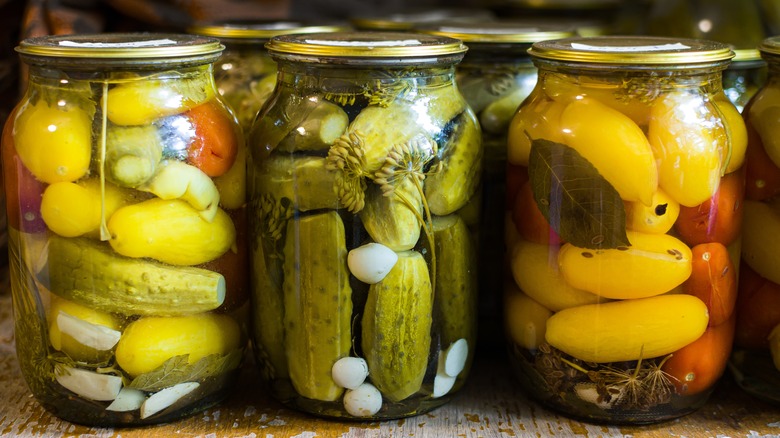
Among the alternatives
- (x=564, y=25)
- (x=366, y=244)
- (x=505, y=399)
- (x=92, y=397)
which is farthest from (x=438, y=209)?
(x=564, y=25)

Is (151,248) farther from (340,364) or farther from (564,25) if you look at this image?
(564,25)

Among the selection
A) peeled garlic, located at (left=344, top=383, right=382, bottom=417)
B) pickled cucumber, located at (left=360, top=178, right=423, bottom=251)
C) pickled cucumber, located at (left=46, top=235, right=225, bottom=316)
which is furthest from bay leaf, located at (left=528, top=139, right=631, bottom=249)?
pickled cucumber, located at (left=46, top=235, right=225, bottom=316)

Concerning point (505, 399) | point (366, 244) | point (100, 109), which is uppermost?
point (100, 109)

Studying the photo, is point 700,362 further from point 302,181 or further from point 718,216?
point 302,181

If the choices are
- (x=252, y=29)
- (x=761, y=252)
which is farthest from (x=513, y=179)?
(x=252, y=29)

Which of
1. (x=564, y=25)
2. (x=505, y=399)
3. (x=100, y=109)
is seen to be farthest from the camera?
(x=564, y=25)

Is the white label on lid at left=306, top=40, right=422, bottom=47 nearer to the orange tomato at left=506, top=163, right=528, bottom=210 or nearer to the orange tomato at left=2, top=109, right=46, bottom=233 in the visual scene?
the orange tomato at left=506, top=163, right=528, bottom=210

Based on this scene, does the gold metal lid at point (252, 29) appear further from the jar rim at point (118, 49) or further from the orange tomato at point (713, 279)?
the orange tomato at point (713, 279)
